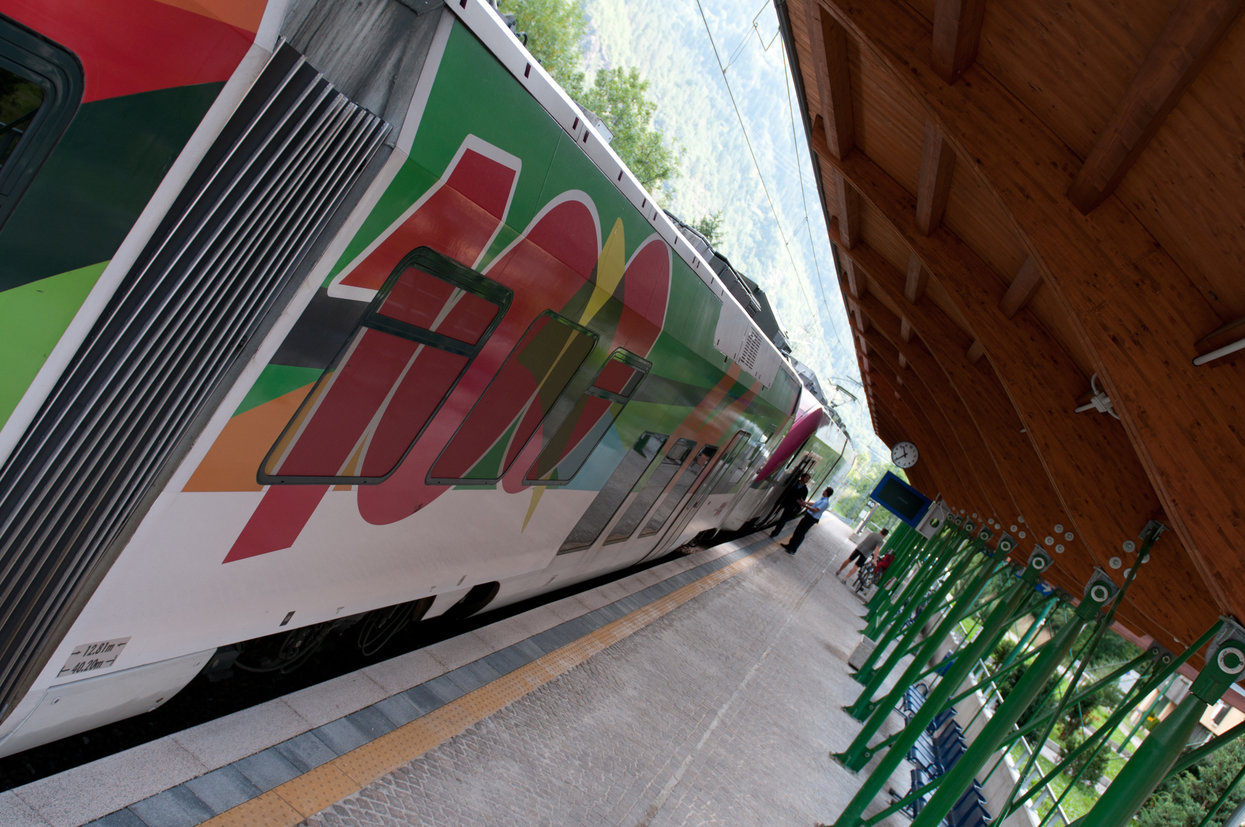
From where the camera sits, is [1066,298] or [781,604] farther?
[781,604]

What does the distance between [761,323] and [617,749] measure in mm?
7322

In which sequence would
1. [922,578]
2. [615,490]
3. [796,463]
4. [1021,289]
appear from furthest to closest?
[796,463], [922,578], [615,490], [1021,289]

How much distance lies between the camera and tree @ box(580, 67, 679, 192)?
4097cm

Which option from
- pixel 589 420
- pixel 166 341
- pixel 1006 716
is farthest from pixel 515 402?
pixel 1006 716

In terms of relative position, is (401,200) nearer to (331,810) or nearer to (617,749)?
(331,810)

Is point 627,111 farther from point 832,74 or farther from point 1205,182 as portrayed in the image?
point 1205,182

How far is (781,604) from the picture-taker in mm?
14227

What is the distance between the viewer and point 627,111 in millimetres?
41281

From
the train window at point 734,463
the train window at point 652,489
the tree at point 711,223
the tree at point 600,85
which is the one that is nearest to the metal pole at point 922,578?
the train window at point 734,463

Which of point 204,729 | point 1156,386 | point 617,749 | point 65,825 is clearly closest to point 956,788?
point 617,749

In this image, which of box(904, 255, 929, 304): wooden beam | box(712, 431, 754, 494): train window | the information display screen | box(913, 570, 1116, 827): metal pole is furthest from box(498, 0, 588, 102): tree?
box(913, 570, 1116, 827): metal pole

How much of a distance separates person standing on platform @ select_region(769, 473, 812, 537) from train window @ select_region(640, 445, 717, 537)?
12402mm

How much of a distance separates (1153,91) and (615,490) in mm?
4952

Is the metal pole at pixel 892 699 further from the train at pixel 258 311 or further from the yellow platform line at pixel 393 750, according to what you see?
the train at pixel 258 311
